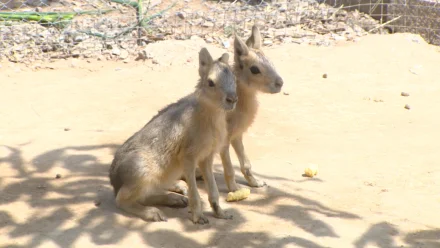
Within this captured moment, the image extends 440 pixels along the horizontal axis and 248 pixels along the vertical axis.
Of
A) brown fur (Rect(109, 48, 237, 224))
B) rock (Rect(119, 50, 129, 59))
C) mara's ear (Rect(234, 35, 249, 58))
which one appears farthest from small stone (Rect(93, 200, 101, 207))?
rock (Rect(119, 50, 129, 59))

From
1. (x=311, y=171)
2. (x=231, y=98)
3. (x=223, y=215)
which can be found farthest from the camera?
(x=311, y=171)

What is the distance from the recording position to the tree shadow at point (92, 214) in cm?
429

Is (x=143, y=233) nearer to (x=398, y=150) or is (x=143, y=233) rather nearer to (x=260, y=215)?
(x=260, y=215)

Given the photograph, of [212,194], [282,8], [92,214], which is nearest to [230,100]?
[212,194]

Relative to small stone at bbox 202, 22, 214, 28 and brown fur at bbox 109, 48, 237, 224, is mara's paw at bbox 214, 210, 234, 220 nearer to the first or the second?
brown fur at bbox 109, 48, 237, 224

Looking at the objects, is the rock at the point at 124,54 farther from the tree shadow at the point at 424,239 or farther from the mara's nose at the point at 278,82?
the tree shadow at the point at 424,239

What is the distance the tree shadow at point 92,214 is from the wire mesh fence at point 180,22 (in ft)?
12.0

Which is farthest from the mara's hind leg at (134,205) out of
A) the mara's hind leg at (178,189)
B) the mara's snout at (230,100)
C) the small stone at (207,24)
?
the small stone at (207,24)

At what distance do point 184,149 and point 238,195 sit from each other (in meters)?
0.71

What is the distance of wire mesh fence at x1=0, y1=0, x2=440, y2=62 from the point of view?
29.8 feet

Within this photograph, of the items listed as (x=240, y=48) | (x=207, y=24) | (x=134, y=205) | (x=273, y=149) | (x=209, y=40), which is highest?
(x=240, y=48)

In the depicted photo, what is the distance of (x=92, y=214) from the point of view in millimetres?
4625

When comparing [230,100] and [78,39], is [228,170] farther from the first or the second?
[78,39]

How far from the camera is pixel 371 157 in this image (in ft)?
19.5
